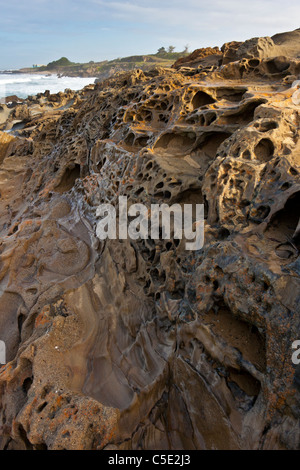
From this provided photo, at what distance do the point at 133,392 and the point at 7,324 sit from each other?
82.6 inches

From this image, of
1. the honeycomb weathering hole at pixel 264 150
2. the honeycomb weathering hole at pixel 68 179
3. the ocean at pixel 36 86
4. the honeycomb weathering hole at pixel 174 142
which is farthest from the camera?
the ocean at pixel 36 86

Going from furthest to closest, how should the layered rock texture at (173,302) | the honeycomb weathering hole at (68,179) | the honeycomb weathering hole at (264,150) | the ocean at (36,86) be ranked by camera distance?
the ocean at (36,86) → the honeycomb weathering hole at (68,179) → the honeycomb weathering hole at (264,150) → the layered rock texture at (173,302)

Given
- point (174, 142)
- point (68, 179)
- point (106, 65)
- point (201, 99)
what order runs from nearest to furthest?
point (174, 142), point (201, 99), point (68, 179), point (106, 65)

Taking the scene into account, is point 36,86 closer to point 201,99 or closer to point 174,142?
point 201,99

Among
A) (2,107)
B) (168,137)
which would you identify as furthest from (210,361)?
(2,107)

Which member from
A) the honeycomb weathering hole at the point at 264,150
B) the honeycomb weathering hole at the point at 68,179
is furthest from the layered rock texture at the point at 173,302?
the honeycomb weathering hole at the point at 68,179

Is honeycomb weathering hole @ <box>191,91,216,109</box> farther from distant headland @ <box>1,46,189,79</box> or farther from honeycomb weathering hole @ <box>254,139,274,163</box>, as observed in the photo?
distant headland @ <box>1,46,189,79</box>

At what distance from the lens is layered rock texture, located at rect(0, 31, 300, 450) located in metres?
2.09

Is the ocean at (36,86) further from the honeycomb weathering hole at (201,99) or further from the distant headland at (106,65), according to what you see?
the honeycomb weathering hole at (201,99)

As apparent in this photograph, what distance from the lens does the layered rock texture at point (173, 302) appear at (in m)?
2.09

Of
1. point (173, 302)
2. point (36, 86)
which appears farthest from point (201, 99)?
point (36, 86)

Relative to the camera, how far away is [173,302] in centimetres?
287
